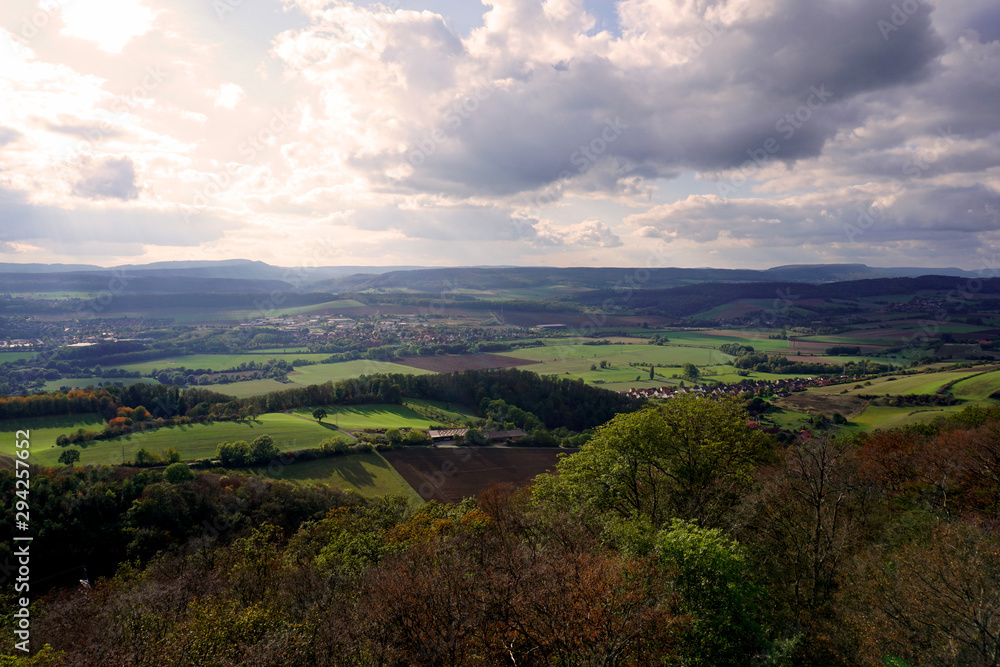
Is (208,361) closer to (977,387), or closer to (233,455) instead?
(233,455)

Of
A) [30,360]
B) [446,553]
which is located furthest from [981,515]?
[30,360]

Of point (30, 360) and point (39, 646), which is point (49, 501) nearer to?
point (39, 646)

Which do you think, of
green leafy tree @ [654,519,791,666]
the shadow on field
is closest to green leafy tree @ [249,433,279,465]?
the shadow on field

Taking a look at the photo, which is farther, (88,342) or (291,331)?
(291,331)

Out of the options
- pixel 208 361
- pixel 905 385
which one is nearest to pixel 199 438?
pixel 208 361

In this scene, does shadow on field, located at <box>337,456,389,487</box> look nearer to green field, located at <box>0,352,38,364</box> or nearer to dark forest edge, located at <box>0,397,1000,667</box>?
dark forest edge, located at <box>0,397,1000,667</box>
